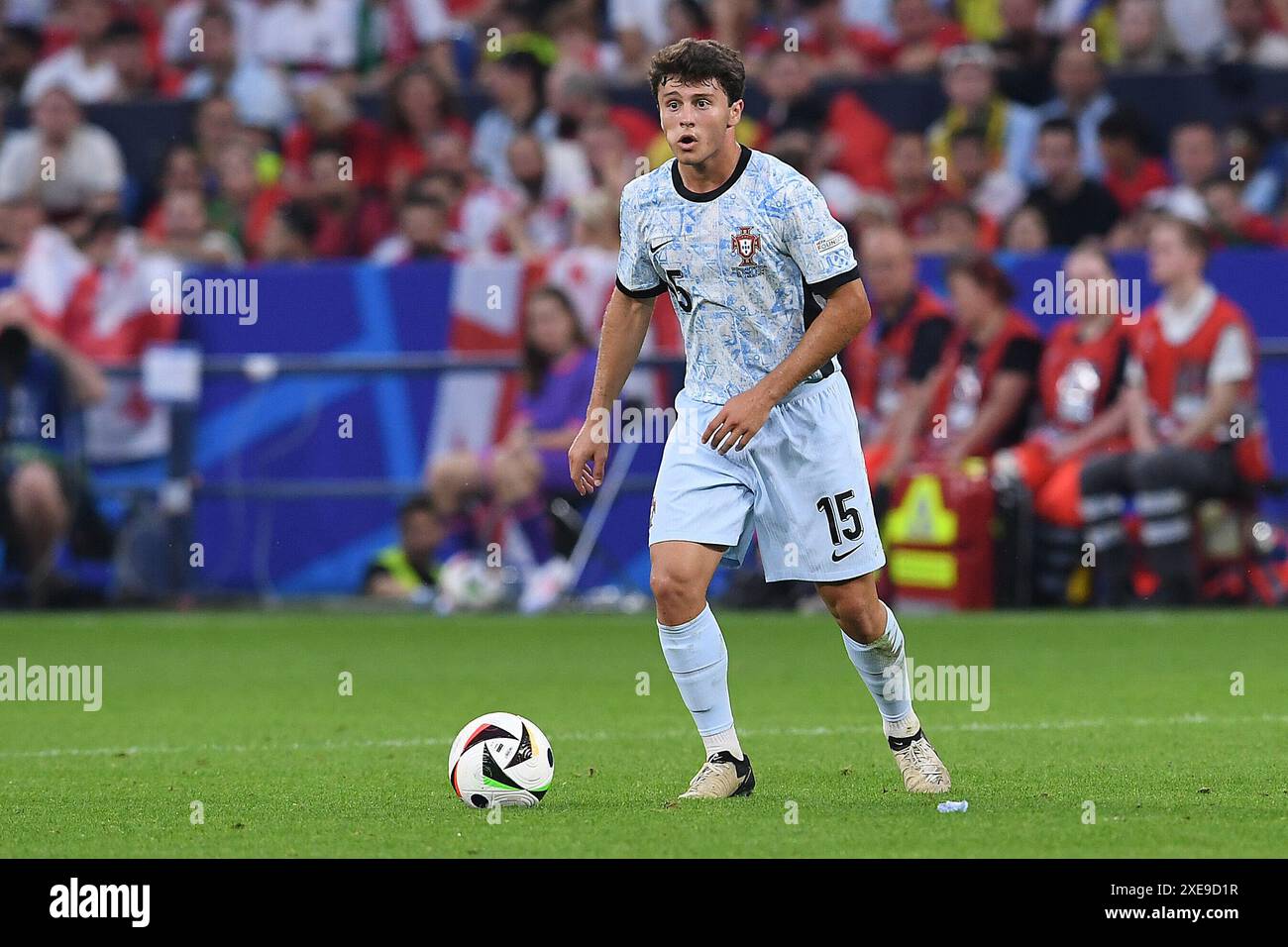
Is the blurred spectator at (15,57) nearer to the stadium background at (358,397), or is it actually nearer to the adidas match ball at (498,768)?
the stadium background at (358,397)

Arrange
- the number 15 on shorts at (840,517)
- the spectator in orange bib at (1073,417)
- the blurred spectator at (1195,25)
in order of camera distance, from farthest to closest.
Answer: the blurred spectator at (1195,25)
the spectator in orange bib at (1073,417)
the number 15 on shorts at (840,517)

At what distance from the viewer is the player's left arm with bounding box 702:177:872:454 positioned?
7074mm

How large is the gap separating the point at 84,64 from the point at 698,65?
46.8ft

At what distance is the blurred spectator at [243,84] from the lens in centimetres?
1930

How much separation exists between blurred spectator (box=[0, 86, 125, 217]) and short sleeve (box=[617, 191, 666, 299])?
A: 1143 cm

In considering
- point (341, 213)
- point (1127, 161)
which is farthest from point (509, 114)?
point (1127, 161)

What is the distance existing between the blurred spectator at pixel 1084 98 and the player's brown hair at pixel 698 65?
987cm

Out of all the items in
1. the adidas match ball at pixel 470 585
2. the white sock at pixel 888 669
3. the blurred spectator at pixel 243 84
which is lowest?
the adidas match ball at pixel 470 585

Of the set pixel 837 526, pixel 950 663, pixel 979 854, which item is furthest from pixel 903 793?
pixel 950 663

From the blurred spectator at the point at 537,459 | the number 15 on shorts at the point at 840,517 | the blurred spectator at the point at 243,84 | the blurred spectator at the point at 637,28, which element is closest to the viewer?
the number 15 on shorts at the point at 840,517

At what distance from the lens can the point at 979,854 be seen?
19.9ft

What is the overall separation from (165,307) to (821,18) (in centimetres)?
594

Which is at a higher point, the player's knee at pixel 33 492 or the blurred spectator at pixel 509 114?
the blurred spectator at pixel 509 114

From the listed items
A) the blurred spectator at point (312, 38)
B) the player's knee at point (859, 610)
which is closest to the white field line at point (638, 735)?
the player's knee at point (859, 610)
